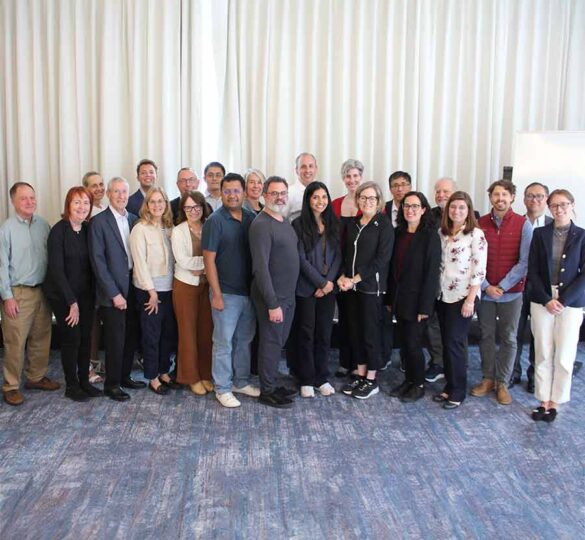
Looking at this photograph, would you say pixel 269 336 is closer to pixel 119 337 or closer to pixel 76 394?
pixel 119 337

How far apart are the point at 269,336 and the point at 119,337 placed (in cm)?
99

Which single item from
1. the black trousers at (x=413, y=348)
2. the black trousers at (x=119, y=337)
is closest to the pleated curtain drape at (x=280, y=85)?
the black trousers at (x=119, y=337)

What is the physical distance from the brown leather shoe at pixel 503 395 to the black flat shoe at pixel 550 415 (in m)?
0.29

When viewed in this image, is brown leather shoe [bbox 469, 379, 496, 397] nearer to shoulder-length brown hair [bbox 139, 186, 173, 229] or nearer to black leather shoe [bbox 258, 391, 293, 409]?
black leather shoe [bbox 258, 391, 293, 409]

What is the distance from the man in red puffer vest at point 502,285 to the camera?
372 cm

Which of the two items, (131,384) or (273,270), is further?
(131,384)

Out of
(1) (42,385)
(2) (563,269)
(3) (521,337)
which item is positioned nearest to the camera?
(2) (563,269)

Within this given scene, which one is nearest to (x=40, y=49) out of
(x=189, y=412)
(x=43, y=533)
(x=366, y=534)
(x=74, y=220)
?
(x=74, y=220)

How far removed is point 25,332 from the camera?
377 centimetres

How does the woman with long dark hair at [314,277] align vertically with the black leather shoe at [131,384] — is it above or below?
above

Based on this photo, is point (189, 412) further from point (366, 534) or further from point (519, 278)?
point (519, 278)

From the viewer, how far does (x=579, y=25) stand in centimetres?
539

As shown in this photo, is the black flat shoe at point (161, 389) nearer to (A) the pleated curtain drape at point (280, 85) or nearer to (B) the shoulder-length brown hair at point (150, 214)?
(B) the shoulder-length brown hair at point (150, 214)

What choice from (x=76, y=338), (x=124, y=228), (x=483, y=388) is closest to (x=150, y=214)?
(x=124, y=228)
